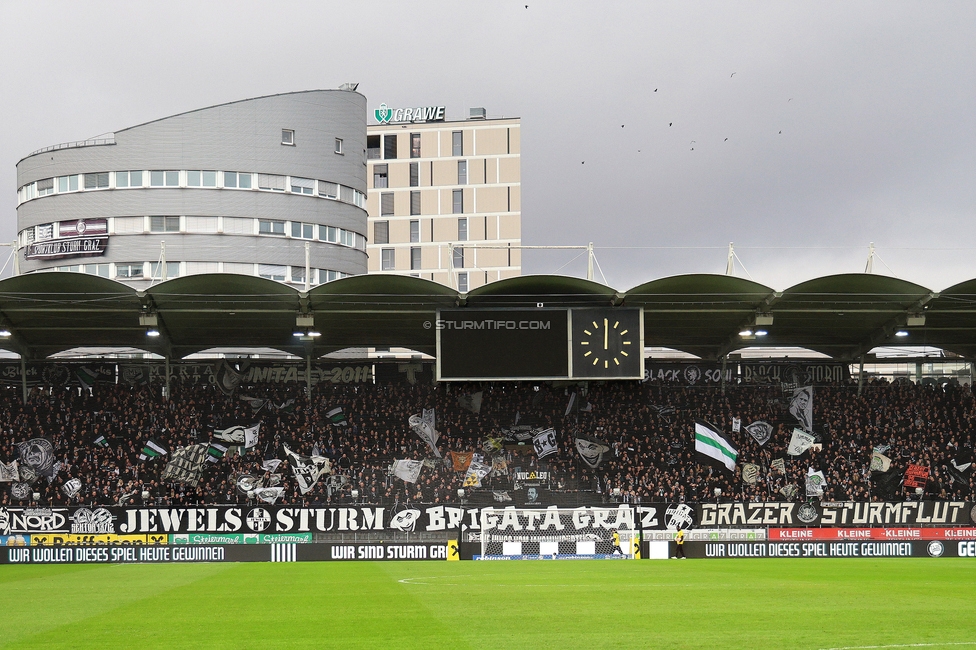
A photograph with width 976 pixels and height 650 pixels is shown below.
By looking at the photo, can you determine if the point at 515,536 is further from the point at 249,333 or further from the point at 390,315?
the point at 249,333

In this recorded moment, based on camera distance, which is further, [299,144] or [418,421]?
[299,144]

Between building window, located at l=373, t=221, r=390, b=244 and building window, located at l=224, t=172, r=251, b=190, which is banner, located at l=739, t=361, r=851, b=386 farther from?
building window, located at l=373, t=221, r=390, b=244

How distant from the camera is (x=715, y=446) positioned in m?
41.0

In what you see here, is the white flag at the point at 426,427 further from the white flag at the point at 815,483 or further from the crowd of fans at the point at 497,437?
the white flag at the point at 815,483

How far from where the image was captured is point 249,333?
136ft

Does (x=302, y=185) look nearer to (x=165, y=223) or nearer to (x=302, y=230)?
(x=302, y=230)

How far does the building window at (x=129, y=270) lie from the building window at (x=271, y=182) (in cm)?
997

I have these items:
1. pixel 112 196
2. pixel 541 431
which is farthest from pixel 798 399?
pixel 112 196

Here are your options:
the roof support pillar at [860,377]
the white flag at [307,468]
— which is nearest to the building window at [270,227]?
the white flag at [307,468]

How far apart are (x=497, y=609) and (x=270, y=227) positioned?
59.9 meters

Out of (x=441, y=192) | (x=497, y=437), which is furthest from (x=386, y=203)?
(x=497, y=437)

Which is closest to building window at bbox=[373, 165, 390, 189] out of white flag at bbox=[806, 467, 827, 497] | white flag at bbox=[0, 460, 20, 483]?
white flag at bbox=[0, 460, 20, 483]

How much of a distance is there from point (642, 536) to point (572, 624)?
68.3ft

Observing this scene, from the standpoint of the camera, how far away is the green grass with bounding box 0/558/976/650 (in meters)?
13.0
